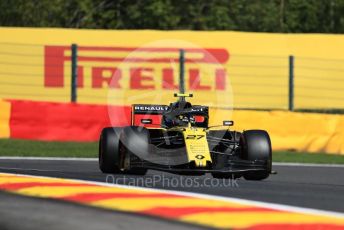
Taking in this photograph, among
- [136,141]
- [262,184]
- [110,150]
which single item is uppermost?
[136,141]

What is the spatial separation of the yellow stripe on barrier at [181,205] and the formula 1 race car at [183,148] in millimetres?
1535

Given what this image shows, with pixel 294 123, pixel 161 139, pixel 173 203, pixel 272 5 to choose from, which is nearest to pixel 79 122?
pixel 294 123

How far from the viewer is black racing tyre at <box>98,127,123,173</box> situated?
1178cm

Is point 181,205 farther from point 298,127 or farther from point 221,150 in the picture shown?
point 298,127

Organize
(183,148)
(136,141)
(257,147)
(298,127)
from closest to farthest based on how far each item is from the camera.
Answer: (136,141)
(183,148)
(257,147)
(298,127)

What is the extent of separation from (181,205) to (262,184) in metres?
2.79

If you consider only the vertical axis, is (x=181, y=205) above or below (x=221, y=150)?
below

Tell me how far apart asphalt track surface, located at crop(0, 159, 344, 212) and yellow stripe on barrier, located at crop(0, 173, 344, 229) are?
2.06 ft

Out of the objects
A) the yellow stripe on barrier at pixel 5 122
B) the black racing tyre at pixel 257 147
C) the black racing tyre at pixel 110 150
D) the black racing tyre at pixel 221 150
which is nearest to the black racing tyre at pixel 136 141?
the black racing tyre at pixel 110 150

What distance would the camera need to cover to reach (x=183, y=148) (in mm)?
11523

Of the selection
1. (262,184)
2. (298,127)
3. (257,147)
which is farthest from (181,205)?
(298,127)

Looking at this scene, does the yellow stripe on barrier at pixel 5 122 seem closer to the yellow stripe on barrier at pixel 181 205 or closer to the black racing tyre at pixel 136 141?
the black racing tyre at pixel 136 141

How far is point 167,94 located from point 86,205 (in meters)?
14.3

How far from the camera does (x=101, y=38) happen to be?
2245 cm
